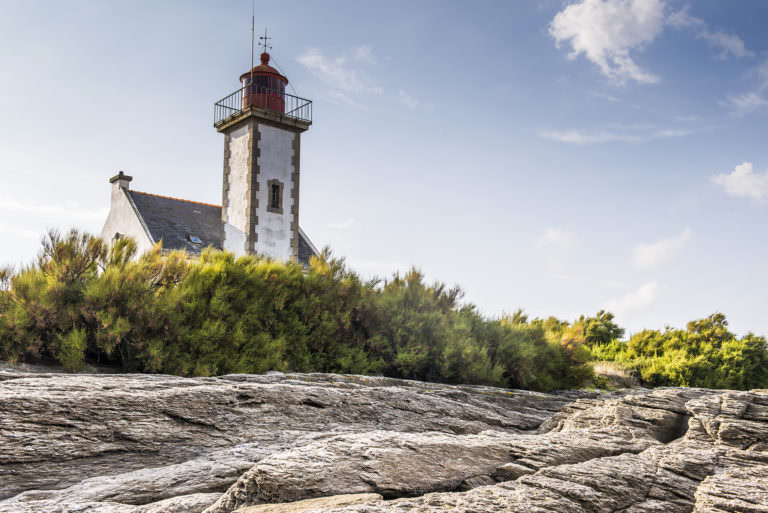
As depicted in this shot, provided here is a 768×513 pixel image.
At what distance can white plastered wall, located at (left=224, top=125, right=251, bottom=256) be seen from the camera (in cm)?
2441

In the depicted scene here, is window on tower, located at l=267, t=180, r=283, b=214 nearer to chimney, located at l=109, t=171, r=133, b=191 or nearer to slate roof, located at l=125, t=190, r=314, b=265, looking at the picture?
slate roof, located at l=125, t=190, r=314, b=265

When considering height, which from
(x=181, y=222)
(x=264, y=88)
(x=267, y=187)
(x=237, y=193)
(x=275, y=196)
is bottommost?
(x=181, y=222)

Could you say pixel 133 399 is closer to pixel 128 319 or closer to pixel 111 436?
pixel 111 436

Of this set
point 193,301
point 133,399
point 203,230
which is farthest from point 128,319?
point 203,230

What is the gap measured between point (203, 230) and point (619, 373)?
19.4 metres

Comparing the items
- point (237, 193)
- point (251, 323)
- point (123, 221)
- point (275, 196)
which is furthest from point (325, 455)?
point (123, 221)

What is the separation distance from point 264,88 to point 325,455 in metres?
24.5

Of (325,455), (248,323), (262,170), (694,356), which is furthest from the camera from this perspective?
(262,170)

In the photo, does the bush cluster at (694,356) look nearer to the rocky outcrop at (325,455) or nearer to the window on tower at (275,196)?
the rocky outcrop at (325,455)

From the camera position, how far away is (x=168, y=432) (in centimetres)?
457

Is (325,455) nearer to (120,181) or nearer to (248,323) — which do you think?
(248,323)

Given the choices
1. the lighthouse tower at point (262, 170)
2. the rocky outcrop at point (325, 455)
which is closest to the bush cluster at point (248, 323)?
the rocky outcrop at point (325, 455)

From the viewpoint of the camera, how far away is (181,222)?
26812 millimetres

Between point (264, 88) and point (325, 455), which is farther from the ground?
point (264, 88)
